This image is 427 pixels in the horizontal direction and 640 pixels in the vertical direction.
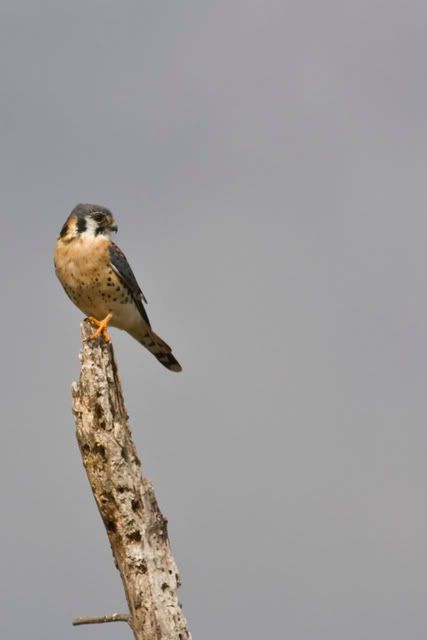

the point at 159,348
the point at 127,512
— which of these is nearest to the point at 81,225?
the point at 159,348

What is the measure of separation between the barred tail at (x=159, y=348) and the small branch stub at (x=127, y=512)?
428cm

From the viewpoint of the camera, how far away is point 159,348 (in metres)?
13.4

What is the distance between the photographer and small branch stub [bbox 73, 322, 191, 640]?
27.3ft

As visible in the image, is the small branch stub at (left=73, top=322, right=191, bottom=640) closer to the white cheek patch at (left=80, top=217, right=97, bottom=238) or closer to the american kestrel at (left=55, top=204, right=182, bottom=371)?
the american kestrel at (left=55, top=204, right=182, bottom=371)

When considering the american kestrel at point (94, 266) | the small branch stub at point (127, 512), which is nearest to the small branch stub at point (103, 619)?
the small branch stub at point (127, 512)

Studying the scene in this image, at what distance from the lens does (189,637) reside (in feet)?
27.3

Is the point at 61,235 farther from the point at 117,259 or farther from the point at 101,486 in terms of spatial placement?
the point at 101,486

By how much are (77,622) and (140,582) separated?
22.7 inches

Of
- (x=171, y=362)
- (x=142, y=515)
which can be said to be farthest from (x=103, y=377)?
(x=171, y=362)

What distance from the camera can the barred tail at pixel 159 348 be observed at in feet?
43.2

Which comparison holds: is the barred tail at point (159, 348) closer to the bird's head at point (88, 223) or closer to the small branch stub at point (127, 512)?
the bird's head at point (88, 223)

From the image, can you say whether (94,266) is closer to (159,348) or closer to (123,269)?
(123,269)

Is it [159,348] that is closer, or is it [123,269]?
[123,269]

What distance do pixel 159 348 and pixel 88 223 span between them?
6.74 ft
